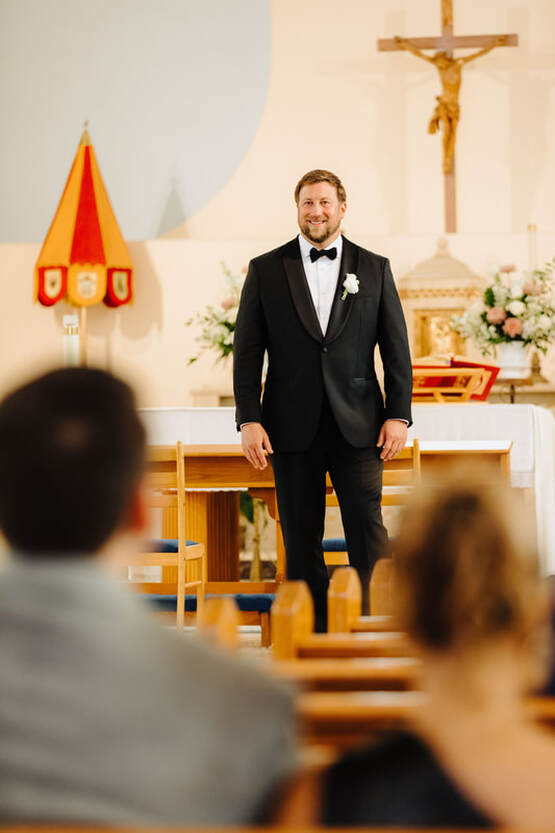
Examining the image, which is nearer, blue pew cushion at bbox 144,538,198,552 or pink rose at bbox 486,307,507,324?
blue pew cushion at bbox 144,538,198,552

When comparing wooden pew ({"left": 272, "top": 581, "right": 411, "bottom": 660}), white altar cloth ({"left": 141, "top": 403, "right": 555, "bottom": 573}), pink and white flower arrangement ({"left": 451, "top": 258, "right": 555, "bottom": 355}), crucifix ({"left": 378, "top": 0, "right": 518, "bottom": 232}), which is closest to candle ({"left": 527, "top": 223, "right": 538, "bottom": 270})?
crucifix ({"left": 378, "top": 0, "right": 518, "bottom": 232})

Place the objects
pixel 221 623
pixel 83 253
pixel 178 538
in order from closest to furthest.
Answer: pixel 221 623
pixel 178 538
pixel 83 253

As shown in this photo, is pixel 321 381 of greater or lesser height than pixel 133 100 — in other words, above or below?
below

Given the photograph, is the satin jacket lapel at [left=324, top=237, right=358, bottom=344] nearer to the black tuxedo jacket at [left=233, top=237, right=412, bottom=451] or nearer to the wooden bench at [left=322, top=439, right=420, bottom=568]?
the black tuxedo jacket at [left=233, top=237, right=412, bottom=451]

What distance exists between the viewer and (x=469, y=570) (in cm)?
76

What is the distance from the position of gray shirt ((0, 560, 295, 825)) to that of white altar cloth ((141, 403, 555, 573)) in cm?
422

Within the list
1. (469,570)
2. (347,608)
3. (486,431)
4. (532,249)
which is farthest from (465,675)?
(532,249)

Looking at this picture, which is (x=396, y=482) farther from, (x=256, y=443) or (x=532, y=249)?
(x=532, y=249)

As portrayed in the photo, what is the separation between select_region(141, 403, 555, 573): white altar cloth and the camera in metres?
5.12

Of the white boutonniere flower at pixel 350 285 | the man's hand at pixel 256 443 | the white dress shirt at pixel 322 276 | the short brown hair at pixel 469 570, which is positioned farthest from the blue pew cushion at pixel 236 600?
the short brown hair at pixel 469 570

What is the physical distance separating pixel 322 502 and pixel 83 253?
4.74 meters

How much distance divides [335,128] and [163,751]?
7.86 meters

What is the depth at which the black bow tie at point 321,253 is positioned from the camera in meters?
3.52

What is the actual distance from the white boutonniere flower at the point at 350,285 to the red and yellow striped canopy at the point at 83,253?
4.50 m
